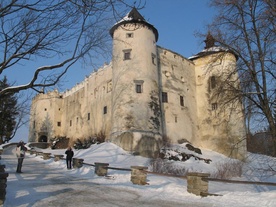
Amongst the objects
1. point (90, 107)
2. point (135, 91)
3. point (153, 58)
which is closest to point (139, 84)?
point (135, 91)

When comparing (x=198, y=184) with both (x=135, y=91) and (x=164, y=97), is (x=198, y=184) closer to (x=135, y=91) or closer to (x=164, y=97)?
(x=135, y=91)

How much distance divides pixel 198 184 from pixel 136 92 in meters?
18.4

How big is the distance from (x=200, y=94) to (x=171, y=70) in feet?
18.2

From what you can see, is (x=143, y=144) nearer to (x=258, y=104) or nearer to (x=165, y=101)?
(x=165, y=101)

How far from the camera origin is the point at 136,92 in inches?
1090

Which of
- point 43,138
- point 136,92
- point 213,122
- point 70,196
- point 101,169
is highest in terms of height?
point 136,92

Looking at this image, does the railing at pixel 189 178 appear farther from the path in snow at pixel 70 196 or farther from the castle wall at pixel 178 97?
the castle wall at pixel 178 97

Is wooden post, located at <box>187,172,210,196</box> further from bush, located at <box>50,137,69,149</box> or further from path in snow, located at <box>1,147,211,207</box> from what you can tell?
bush, located at <box>50,137,69,149</box>

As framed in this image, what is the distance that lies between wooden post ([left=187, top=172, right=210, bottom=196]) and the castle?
35.1 feet

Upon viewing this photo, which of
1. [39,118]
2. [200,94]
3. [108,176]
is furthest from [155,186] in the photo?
[39,118]

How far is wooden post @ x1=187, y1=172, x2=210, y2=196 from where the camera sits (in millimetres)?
9672

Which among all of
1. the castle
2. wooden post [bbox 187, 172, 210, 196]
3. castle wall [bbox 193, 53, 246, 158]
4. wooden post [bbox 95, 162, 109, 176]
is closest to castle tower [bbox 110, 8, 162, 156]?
the castle

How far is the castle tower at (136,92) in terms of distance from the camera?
25688 millimetres

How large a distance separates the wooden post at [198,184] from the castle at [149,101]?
10694 mm
